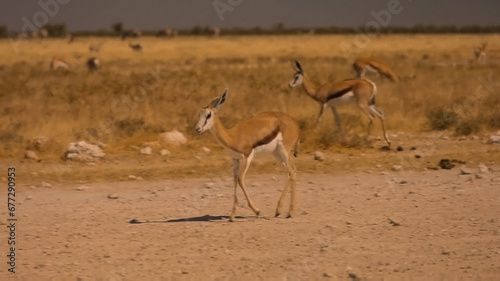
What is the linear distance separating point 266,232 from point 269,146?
106 centimetres

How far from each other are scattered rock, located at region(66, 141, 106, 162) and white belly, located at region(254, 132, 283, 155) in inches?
175

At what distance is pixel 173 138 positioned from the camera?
13812 millimetres

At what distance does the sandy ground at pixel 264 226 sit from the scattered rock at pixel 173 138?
1.37 meters

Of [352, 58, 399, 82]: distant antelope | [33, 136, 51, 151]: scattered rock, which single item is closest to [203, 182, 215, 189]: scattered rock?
[33, 136, 51, 151]: scattered rock

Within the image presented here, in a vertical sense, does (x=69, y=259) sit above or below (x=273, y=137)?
below

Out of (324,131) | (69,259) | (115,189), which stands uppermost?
(324,131)

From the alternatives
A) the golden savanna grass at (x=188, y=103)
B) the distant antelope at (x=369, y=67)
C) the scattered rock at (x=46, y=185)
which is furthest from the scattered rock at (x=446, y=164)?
the distant antelope at (x=369, y=67)

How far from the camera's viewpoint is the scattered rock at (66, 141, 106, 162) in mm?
12812

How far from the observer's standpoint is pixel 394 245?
307 inches

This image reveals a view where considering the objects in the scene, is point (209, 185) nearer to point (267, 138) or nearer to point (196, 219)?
point (196, 219)

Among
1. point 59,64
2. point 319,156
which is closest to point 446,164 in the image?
point 319,156

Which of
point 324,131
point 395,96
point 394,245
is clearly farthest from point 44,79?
point 394,245

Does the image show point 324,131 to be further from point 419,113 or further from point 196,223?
point 196,223

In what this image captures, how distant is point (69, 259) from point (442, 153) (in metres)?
7.24
